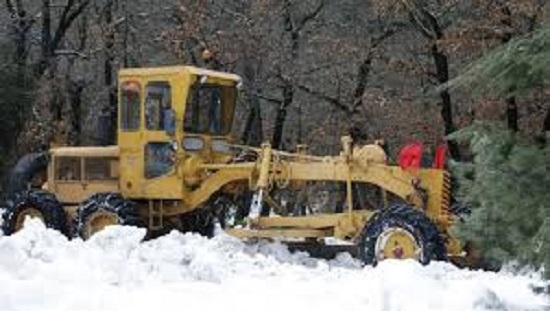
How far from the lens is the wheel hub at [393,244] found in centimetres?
1301

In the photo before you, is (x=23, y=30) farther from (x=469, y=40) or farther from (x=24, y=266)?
(x=24, y=266)

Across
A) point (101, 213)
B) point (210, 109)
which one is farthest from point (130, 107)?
point (101, 213)

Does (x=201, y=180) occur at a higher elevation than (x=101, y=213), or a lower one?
higher

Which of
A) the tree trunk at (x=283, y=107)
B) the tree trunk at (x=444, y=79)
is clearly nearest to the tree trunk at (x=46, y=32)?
the tree trunk at (x=283, y=107)

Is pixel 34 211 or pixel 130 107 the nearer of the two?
pixel 130 107

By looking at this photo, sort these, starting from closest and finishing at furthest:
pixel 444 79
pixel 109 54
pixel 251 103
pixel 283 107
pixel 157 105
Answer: pixel 157 105 → pixel 444 79 → pixel 283 107 → pixel 251 103 → pixel 109 54

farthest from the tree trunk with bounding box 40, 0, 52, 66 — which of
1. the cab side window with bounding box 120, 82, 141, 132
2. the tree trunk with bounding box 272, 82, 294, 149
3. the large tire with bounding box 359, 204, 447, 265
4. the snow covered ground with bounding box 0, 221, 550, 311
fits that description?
the large tire with bounding box 359, 204, 447, 265

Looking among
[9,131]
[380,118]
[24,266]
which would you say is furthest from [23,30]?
[24,266]

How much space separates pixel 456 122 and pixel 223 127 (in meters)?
8.93

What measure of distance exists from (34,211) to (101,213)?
146cm

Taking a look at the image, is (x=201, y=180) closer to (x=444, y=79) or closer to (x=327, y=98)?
(x=444, y=79)

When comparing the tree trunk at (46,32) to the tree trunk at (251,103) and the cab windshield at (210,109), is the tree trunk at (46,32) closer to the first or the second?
the tree trunk at (251,103)

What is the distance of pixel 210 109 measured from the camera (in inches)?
644

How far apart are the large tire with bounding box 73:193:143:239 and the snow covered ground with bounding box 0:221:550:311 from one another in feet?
4.98
